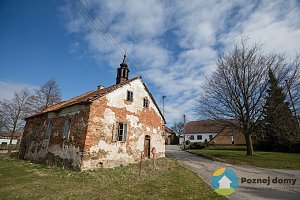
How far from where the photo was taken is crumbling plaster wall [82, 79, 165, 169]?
45.2ft

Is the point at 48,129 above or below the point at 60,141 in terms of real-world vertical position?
above

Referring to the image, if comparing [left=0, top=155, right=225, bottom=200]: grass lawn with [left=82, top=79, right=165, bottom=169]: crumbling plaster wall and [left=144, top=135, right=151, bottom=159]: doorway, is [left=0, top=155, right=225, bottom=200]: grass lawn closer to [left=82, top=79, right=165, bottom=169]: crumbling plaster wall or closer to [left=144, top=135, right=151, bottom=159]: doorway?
[left=82, top=79, right=165, bottom=169]: crumbling plaster wall

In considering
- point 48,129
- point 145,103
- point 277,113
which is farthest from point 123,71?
point 277,113

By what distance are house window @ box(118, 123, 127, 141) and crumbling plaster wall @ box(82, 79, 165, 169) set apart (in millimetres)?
357

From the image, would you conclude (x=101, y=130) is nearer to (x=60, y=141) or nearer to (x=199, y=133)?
(x=60, y=141)

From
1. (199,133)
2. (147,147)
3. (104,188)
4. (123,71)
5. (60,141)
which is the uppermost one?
(123,71)

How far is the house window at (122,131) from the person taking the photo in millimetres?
15765

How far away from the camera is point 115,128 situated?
50.3 ft

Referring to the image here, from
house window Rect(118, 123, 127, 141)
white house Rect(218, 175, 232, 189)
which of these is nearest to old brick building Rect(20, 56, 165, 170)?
house window Rect(118, 123, 127, 141)

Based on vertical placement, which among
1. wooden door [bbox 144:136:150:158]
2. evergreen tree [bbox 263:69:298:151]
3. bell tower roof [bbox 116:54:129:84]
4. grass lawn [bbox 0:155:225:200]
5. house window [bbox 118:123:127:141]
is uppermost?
bell tower roof [bbox 116:54:129:84]

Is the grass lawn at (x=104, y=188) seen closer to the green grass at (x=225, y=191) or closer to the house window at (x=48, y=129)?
the green grass at (x=225, y=191)

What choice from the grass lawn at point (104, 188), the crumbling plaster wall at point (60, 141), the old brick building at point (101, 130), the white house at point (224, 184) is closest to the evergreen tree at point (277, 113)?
the white house at point (224, 184)

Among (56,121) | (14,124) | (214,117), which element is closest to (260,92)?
(214,117)

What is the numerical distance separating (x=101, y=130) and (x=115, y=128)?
52.1 inches
